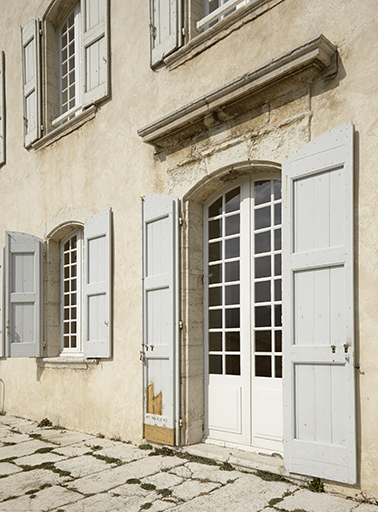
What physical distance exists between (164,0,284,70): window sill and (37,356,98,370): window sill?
11.6ft

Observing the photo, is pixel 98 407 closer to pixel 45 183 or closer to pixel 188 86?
pixel 45 183

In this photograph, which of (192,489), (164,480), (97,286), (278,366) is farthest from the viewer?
(97,286)

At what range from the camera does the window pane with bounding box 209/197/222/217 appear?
528 cm

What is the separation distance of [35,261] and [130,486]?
13.5 ft

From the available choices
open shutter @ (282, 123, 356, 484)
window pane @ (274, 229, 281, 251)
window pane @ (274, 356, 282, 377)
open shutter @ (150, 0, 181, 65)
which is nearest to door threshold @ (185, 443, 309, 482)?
open shutter @ (282, 123, 356, 484)

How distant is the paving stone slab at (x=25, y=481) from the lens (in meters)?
4.14

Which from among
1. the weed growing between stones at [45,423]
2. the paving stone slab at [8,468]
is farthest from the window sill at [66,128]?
the paving stone slab at [8,468]

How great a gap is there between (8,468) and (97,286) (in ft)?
7.21

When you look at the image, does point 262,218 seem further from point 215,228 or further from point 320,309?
point 320,309

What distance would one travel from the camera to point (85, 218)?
21.7 ft

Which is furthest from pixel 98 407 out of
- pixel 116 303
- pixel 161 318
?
pixel 161 318

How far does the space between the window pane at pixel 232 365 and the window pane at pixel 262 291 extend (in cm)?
62

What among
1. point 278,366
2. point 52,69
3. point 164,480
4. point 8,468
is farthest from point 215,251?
point 52,69

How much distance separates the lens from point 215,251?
529cm
